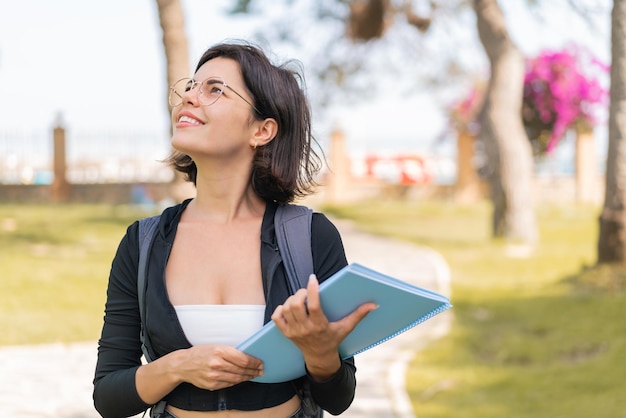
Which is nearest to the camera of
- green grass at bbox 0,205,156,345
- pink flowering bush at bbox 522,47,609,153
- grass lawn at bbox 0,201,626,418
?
grass lawn at bbox 0,201,626,418

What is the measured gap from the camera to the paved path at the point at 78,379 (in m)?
6.22

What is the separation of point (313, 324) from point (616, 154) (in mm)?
8279

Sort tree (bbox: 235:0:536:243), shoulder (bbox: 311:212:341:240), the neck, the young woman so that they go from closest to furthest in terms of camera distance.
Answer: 1. the young woman
2. shoulder (bbox: 311:212:341:240)
3. the neck
4. tree (bbox: 235:0:536:243)

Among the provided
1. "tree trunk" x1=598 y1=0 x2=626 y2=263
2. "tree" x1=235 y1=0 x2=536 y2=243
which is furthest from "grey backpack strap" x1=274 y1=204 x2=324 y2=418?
"tree" x1=235 y1=0 x2=536 y2=243

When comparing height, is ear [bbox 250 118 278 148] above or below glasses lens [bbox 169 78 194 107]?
below

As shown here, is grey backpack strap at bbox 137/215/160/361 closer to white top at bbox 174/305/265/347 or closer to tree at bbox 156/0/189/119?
white top at bbox 174/305/265/347

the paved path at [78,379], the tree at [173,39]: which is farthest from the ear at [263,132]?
the tree at [173,39]

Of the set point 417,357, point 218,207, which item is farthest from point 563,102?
point 218,207

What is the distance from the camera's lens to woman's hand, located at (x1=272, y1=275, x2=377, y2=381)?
1.79 m

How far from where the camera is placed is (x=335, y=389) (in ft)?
6.87

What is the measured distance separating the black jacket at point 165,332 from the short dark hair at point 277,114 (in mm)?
125

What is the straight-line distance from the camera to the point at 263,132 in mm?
2307

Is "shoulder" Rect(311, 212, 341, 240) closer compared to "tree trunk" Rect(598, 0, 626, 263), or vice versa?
"shoulder" Rect(311, 212, 341, 240)

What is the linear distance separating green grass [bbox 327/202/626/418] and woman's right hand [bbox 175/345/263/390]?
14.0 feet
